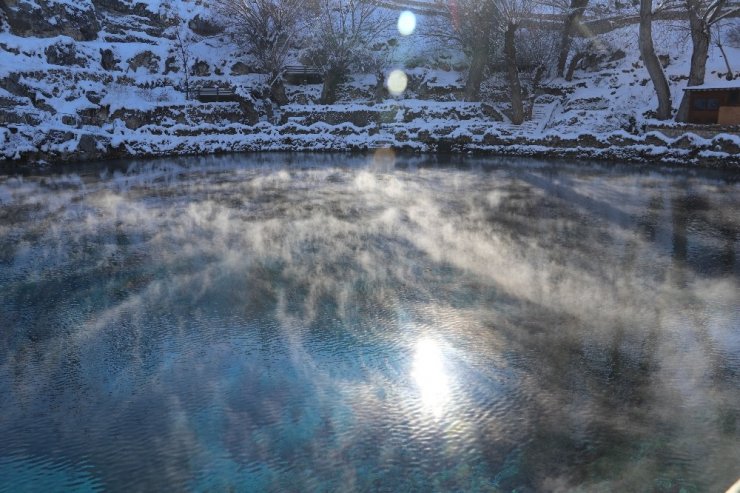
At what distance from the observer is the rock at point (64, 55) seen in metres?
30.7

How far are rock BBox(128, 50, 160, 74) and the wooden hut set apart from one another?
31638 mm

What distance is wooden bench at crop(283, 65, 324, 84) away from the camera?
38.8 metres

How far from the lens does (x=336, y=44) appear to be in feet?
123

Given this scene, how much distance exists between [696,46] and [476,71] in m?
12.4

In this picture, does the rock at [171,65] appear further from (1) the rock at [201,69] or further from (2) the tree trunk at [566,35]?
(2) the tree trunk at [566,35]

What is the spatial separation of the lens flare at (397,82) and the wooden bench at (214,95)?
10.8 meters

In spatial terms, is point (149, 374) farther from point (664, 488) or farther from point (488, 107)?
point (488, 107)

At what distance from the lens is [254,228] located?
12.3 metres

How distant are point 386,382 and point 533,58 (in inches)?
1365

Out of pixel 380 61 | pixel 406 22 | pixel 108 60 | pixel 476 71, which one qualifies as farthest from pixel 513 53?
pixel 108 60

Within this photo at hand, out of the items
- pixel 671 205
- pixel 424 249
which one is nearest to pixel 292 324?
pixel 424 249

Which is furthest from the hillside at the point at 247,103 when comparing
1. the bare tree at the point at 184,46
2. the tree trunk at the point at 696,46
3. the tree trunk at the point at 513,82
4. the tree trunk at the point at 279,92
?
the tree trunk at the point at 696,46

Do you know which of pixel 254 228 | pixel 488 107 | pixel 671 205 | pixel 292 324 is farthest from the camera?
pixel 488 107

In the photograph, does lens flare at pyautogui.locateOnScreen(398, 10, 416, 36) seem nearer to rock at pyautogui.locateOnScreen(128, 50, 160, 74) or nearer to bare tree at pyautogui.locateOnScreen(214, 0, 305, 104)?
bare tree at pyautogui.locateOnScreen(214, 0, 305, 104)
